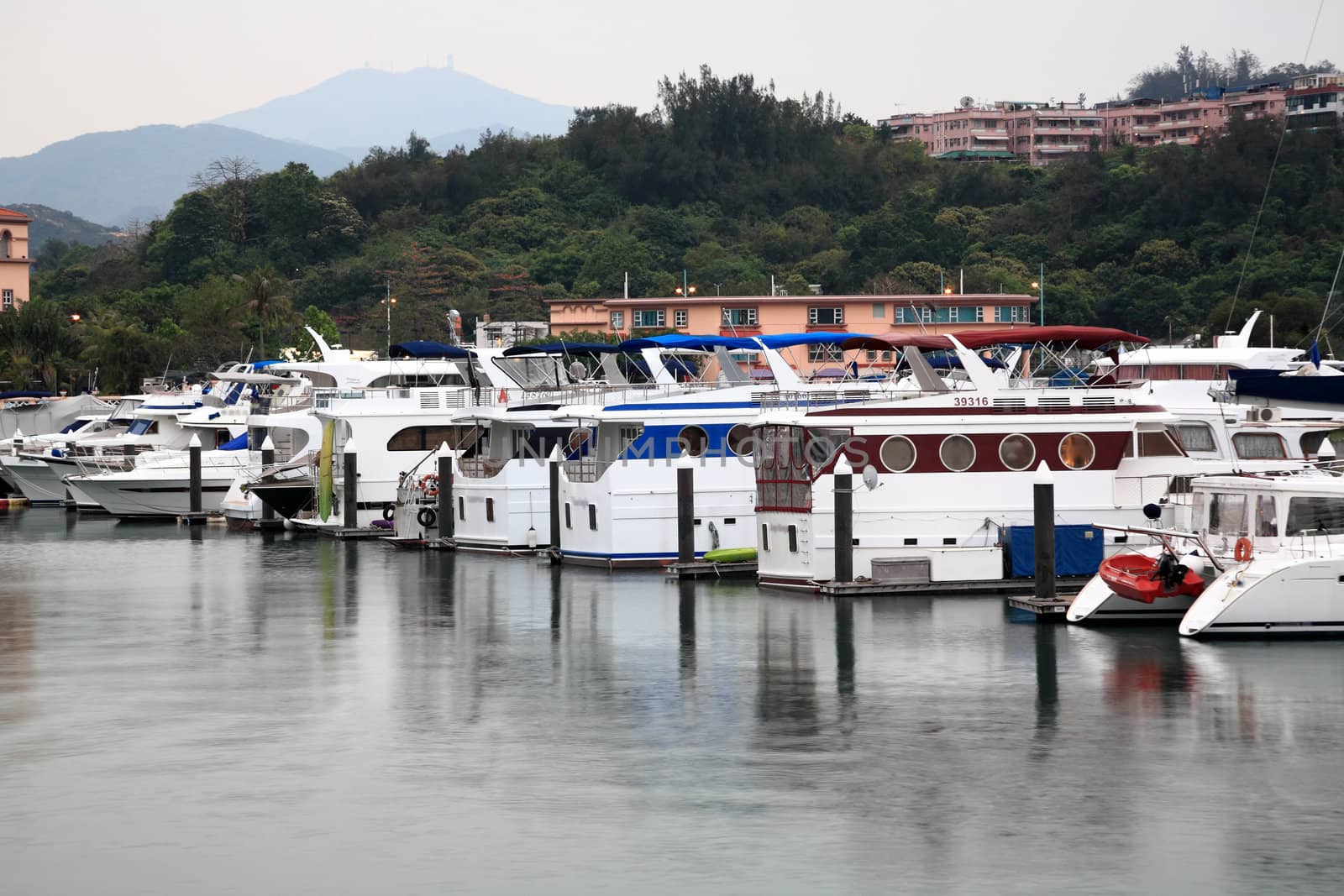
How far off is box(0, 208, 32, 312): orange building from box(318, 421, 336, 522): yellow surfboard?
83450mm

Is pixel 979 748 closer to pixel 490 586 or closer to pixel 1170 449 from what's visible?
pixel 1170 449

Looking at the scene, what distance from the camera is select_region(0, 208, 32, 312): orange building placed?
12369 centimetres

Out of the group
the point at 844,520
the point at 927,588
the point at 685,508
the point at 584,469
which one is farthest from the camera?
the point at 584,469

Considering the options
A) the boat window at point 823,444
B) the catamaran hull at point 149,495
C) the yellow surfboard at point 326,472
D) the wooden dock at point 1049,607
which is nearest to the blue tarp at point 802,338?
the boat window at point 823,444

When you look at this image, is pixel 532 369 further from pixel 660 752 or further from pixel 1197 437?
pixel 660 752

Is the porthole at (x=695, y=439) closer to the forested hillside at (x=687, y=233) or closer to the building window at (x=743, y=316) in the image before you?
the forested hillside at (x=687, y=233)

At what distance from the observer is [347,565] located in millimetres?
38812

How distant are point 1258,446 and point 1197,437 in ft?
3.53

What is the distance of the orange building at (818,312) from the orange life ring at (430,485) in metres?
41.1

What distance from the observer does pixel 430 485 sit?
42.8 meters

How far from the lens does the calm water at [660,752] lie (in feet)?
48.4

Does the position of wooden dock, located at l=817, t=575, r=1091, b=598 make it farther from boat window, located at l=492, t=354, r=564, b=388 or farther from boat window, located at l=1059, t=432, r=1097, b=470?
boat window, located at l=492, t=354, r=564, b=388

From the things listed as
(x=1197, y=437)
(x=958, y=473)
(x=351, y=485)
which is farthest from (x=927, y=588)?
(x=351, y=485)

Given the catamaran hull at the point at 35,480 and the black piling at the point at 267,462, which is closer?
the black piling at the point at 267,462
